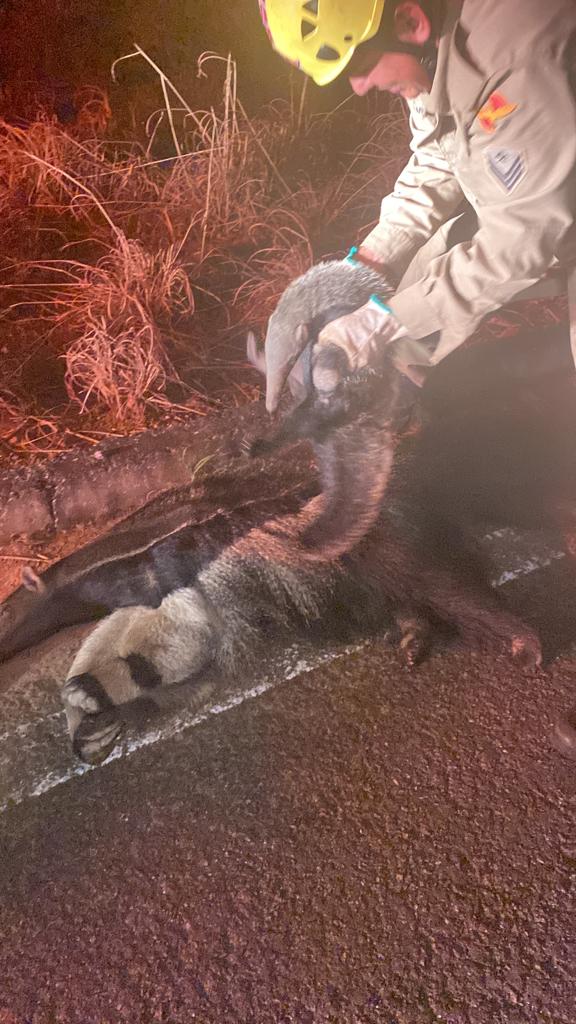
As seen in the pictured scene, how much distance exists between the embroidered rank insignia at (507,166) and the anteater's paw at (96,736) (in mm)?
2362

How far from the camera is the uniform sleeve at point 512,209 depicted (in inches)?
80.5

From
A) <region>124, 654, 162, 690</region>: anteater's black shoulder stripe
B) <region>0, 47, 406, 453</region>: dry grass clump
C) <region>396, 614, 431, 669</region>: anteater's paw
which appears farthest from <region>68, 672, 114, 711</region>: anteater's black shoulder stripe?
<region>0, 47, 406, 453</region>: dry grass clump

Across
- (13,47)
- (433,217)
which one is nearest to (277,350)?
(433,217)

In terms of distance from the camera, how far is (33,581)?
96.9 inches

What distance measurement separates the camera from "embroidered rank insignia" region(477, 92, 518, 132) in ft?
6.89

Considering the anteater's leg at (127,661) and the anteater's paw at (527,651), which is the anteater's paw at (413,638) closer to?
the anteater's paw at (527,651)

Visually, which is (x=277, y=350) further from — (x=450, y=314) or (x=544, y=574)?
(x=544, y=574)

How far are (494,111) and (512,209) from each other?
32 centimetres

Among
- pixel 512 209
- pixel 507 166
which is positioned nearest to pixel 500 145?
pixel 507 166

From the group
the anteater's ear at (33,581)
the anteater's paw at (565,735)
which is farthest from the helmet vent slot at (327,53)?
the anteater's paw at (565,735)

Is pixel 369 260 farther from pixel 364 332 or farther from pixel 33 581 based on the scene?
pixel 33 581

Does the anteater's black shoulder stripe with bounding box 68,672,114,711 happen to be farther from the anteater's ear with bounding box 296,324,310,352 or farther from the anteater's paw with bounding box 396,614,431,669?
the anteater's ear with bounding box 296,324,310,352

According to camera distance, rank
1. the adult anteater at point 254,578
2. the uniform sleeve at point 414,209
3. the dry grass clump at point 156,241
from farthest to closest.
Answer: the dry grass clump at point 156,241 < the uniform sleeve at point 414,209 < the adult anteater at point 254,578

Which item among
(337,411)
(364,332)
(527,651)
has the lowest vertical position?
(527,651)
